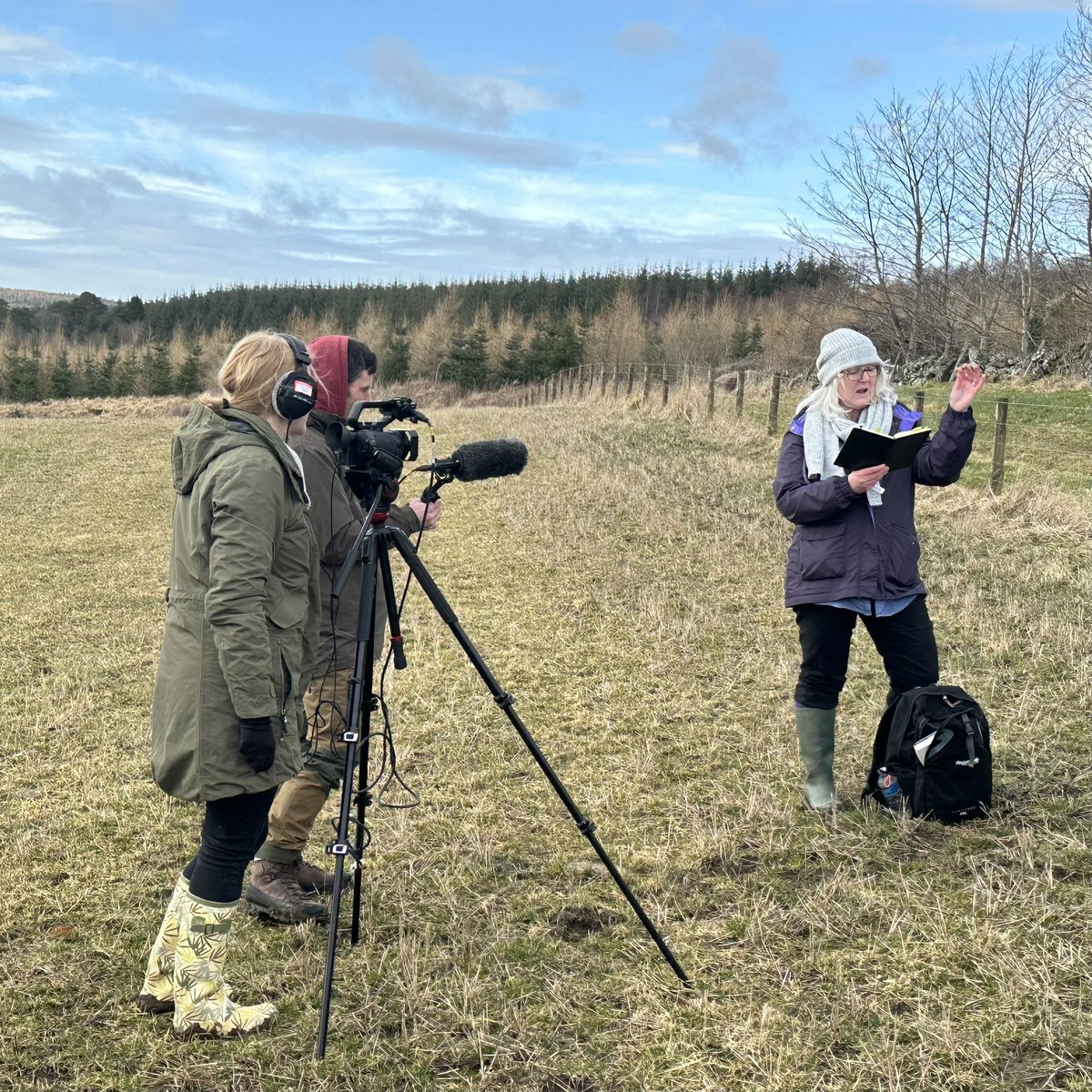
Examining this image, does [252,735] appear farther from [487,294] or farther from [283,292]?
[283,292]

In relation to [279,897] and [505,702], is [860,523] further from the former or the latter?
[279,897]

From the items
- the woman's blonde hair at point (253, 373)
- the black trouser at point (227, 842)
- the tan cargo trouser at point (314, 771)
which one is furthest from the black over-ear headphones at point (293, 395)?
the tan cargo trouser at point (314, 771)

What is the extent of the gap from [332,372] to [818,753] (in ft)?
8.21

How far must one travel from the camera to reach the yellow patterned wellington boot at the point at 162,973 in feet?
10.4

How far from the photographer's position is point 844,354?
427cm

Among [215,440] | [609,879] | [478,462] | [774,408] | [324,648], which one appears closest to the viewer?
[215,440]

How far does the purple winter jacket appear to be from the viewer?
4.21 meters

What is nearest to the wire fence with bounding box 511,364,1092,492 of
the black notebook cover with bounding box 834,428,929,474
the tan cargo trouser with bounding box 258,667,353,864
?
the black notebook cover with bounding box 834,428,929,474

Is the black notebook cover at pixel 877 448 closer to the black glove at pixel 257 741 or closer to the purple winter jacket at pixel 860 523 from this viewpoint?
the purple winter jacket at pixel 860 523

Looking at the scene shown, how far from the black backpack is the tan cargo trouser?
224 cm

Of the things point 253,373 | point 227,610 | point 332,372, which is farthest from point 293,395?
point 332,372

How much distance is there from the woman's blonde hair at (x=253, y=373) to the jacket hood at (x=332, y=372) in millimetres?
758

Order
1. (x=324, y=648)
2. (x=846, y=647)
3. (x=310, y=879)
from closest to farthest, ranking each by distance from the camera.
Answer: (x=324, y=648) < (x=310, y=879) < (x=846, y=647)

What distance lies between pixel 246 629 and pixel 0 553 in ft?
34.6
